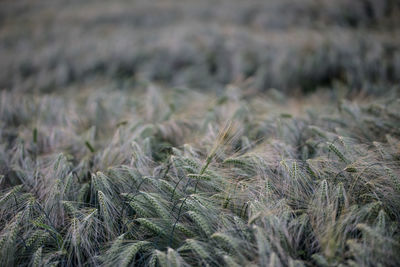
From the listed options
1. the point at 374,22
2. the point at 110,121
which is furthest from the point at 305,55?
the point at 110,121

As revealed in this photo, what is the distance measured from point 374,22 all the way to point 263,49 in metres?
2.62

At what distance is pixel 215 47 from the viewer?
541cm

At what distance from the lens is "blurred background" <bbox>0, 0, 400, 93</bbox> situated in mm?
4555

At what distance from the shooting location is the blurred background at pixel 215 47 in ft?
14.9

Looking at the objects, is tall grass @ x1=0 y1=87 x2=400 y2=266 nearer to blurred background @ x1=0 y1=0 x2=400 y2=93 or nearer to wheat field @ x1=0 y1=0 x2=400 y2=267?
wheat field @ x1=0 y1=0 x2=400 y2=267

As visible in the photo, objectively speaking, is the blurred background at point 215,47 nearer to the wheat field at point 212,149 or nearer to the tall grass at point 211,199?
the wheat field at point 212,149

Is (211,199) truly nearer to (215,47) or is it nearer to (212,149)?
(212,149)

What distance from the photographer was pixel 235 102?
338 centimetres

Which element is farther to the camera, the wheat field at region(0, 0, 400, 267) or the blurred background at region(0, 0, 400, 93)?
the blurred background at region(0, 0, 400, 93)

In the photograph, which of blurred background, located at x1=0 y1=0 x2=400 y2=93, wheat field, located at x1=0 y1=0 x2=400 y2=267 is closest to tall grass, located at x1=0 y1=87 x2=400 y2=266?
wheat field, located at x1=0 y1=0 x2=400 y2=267

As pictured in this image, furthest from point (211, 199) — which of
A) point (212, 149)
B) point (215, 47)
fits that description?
point (215, 47)

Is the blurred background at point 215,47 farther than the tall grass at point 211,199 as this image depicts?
Yes

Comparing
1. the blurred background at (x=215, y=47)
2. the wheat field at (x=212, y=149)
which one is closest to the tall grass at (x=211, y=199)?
the wheat field at (x=212, y=149)

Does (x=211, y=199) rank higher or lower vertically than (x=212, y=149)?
lower
